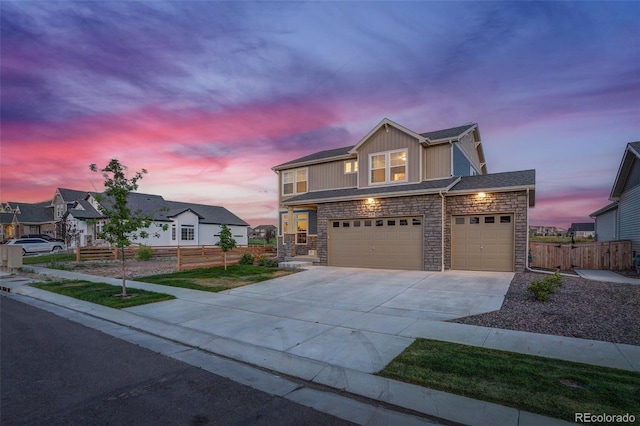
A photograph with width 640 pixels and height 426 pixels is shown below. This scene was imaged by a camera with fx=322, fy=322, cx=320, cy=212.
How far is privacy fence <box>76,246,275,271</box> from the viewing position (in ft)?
59.6

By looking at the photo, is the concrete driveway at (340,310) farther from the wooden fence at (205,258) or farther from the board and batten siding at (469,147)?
the board and batten siding at (469,147)

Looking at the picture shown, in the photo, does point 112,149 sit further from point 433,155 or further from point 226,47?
point 433,155

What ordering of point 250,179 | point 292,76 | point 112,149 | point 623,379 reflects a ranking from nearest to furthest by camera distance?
point 623,379 < point 292,76 < point 112,149 < point 250,179

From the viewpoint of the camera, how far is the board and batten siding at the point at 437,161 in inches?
668

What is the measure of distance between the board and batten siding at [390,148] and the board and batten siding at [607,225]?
14.7m

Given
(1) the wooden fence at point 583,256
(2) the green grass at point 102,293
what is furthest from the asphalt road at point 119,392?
(1) the wooden fence at point 583,256

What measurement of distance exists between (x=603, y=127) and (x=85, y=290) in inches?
1022

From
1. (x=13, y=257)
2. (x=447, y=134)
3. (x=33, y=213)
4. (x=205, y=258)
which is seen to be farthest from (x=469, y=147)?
(x=33, y=213)

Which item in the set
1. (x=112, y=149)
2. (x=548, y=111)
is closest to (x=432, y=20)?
(x=548, y=111)

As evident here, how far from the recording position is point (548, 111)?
55.1 ft

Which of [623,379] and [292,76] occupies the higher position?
[292,76]

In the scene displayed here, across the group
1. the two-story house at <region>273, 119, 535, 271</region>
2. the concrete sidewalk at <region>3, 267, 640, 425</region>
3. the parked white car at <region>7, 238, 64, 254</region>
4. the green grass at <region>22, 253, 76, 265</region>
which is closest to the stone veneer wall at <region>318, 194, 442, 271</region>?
the two-story house at <region>273, 119, 535, 271</region>

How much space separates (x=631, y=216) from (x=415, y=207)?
40.9ft

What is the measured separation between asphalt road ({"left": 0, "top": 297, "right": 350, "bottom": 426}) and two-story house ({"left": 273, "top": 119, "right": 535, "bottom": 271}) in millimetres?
12380
